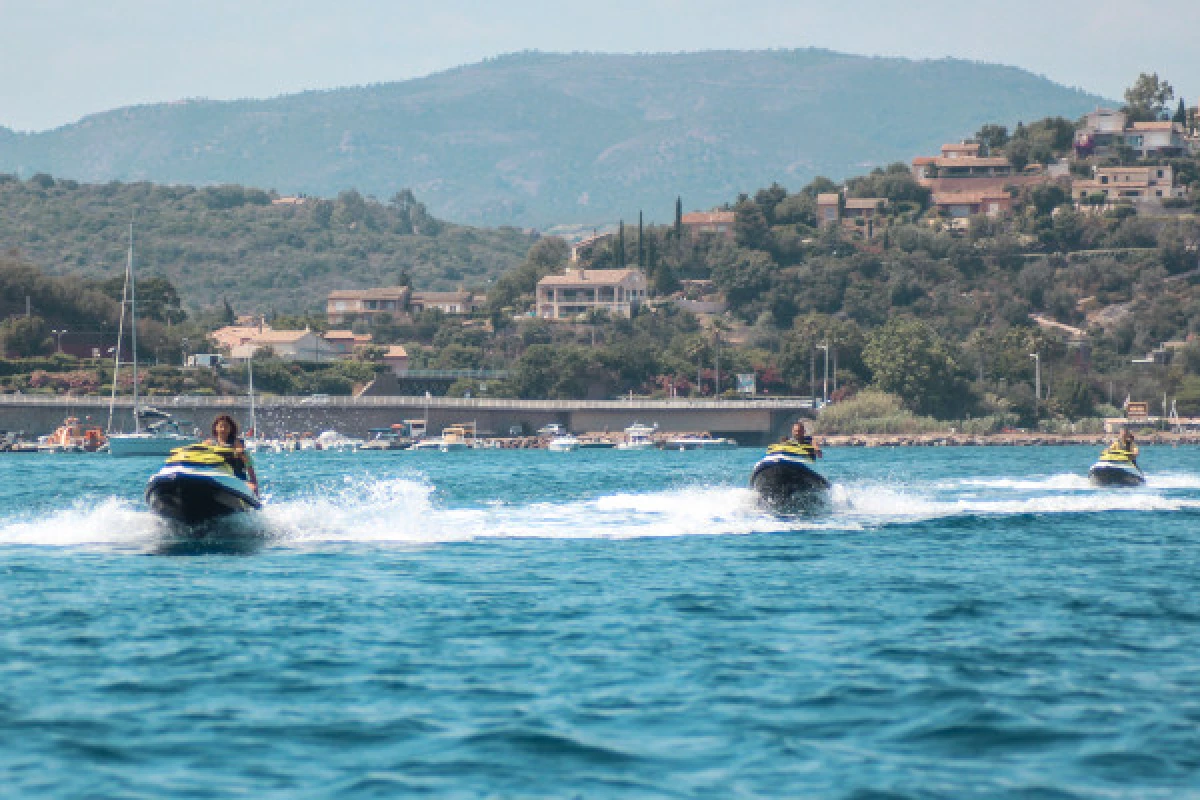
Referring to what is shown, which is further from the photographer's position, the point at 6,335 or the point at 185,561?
the point at 6,335

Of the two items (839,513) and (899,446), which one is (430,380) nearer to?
(899,446)

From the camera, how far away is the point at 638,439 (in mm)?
157375

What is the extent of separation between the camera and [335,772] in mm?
17562

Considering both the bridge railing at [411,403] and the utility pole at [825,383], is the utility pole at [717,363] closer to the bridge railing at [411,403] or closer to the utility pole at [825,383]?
the bridge railing at [411,403]

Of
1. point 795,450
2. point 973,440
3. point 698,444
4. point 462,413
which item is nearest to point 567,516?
point 795,450

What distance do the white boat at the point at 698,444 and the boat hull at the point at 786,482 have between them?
108 metres

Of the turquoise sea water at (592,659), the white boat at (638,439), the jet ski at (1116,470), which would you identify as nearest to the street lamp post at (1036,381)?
the white boat at (638,439)

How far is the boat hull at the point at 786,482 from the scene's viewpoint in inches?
1811

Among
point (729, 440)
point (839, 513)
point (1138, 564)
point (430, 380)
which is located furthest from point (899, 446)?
point (1138, 564)

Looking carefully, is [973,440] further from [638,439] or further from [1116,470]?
[1116,470]

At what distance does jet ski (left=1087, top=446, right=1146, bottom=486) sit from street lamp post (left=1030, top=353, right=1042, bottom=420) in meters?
106

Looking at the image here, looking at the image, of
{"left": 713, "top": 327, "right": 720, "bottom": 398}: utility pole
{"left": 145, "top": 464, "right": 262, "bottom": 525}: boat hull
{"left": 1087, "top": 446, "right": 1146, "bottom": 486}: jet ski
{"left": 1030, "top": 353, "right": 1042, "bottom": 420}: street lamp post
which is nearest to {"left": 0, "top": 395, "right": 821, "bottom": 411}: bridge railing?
{"left": 713, "top": 327, "right": 720, "bottom": 398}: utility pole

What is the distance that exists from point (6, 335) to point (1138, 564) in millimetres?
148487

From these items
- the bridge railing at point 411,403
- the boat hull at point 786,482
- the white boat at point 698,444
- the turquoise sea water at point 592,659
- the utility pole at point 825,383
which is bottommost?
the white boat at point 698,444
